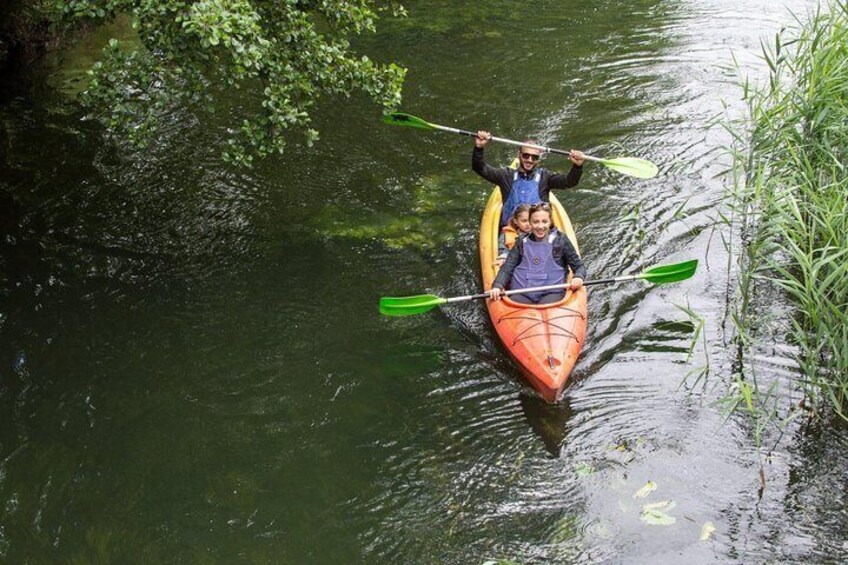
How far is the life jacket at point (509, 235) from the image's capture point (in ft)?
22.3

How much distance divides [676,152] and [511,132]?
1712 millimetres

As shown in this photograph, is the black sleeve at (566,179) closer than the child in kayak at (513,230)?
No

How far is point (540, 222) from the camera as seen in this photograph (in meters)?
6.11

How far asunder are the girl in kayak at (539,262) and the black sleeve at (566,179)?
0.82 metres

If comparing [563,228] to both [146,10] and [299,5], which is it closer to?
[299,5]

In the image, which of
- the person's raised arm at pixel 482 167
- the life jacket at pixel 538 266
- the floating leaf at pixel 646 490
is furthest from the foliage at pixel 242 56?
the floating leaf at pixel 646 490

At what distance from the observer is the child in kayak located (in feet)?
21.1

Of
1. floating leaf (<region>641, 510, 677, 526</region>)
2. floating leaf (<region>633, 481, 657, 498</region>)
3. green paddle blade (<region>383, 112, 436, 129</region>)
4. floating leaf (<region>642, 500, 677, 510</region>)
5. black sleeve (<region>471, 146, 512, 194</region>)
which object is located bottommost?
floating leaf (<region>641, 510, 677, 526</region>)

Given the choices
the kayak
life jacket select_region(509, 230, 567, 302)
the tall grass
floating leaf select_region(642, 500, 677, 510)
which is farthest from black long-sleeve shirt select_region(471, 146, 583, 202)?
floating leaf select_region(642, 500, 677, 510)

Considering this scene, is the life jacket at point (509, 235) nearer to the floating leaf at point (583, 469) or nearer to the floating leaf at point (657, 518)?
the floating leaf at point (583, 469)

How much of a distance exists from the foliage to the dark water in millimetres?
1249

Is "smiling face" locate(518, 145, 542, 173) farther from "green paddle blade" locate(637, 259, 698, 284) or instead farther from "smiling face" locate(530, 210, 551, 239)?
"green paddle blade" locate(637, 259, 698, 284)

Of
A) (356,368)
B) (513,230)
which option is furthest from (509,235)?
(356,368)

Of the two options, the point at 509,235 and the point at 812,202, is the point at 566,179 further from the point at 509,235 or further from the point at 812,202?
the point at 812,202
